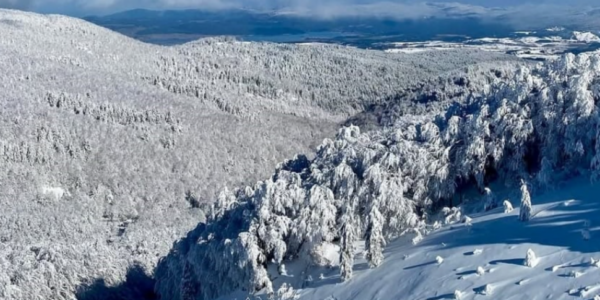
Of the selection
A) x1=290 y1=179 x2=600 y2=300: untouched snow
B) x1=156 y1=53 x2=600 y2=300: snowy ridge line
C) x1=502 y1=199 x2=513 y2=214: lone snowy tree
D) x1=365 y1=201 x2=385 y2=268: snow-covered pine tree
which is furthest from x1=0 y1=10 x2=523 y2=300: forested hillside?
x1=502 y1=199 x2=513 y2=214: lone snowy tree

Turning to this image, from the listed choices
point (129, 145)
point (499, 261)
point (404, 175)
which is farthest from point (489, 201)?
point (129, 145)

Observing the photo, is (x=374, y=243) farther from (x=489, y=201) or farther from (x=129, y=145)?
(x=129, y=145)

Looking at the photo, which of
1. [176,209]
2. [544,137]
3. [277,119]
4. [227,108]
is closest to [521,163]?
[544,137]

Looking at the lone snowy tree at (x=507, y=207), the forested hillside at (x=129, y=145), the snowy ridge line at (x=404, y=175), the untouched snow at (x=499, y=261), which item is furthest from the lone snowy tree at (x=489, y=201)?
the forested hillside at (x=129, y=145)

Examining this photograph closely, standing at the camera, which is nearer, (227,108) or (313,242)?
(313,242)

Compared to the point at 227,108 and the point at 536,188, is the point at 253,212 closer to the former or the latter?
the point at 536,188

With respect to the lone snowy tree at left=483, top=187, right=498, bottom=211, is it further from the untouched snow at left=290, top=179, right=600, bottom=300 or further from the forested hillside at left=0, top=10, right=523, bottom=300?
the forested hillside at left=0, top=10, right=523, bottom=300
